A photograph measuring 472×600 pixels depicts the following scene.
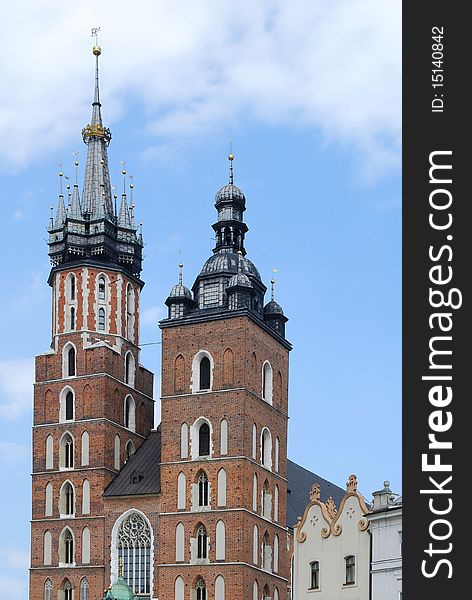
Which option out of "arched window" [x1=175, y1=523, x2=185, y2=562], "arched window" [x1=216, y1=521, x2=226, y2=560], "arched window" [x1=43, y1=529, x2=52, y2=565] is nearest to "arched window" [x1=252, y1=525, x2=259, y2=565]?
"arched window" [x1=216, y1=521, x2=226, y2=560]

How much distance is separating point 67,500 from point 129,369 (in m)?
8.09

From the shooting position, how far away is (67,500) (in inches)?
2827

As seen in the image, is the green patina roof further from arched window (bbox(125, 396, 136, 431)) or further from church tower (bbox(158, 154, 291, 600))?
arched window (bbox(125, 396, 136, 431))

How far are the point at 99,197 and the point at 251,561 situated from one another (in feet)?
75.0

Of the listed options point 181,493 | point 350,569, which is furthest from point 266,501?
point 350,569

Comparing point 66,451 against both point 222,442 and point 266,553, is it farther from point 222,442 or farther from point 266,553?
point 266,553

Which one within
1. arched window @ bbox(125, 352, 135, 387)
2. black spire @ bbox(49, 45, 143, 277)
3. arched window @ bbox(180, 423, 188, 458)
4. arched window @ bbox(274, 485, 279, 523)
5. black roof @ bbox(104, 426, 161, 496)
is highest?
black spire @ bbox(49, 45, 143, 277)

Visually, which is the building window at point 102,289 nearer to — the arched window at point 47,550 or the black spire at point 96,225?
the black spire at point 96,225

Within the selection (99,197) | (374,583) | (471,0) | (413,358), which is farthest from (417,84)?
(99,197)

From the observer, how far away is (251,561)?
6719 centimetres

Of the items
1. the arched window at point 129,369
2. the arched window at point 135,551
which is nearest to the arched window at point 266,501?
the arched window at point 135,551

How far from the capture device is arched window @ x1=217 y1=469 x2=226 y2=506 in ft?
220

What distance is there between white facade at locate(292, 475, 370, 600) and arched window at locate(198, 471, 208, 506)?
13.9m

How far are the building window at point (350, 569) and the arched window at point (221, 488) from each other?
53.8 feet
